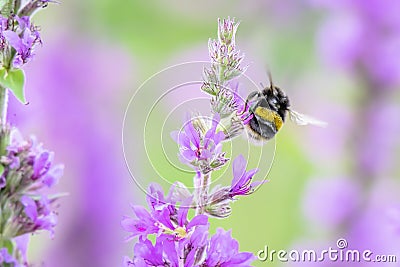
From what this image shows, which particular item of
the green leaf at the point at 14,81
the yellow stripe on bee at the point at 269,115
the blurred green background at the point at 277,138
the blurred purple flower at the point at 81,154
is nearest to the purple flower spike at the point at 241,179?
the yellow stripe on bee at the point at 269,115

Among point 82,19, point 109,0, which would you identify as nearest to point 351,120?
point 82,19

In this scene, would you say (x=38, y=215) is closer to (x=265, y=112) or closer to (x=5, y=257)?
(x=5, y=257)

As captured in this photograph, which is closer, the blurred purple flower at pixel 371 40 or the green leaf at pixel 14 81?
the green leaf at pixel 14 81

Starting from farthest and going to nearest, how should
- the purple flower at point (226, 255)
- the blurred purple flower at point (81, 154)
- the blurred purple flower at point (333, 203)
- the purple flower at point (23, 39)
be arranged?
the blurred purple flower at point (81, 154) < the blurred purple flower at point (333, 203) < the purple flower at point (23, 39) < the purple flower at point (226, 255)

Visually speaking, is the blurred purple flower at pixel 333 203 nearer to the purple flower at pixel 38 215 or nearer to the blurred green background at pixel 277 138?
the blurred green background at pixel 277 138

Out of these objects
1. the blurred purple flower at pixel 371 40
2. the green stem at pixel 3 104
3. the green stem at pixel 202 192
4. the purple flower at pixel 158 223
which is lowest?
the purple flower at pixel 158 223

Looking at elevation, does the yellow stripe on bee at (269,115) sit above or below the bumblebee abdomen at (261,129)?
above

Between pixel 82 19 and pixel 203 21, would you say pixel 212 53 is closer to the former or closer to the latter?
pixel 82 19
